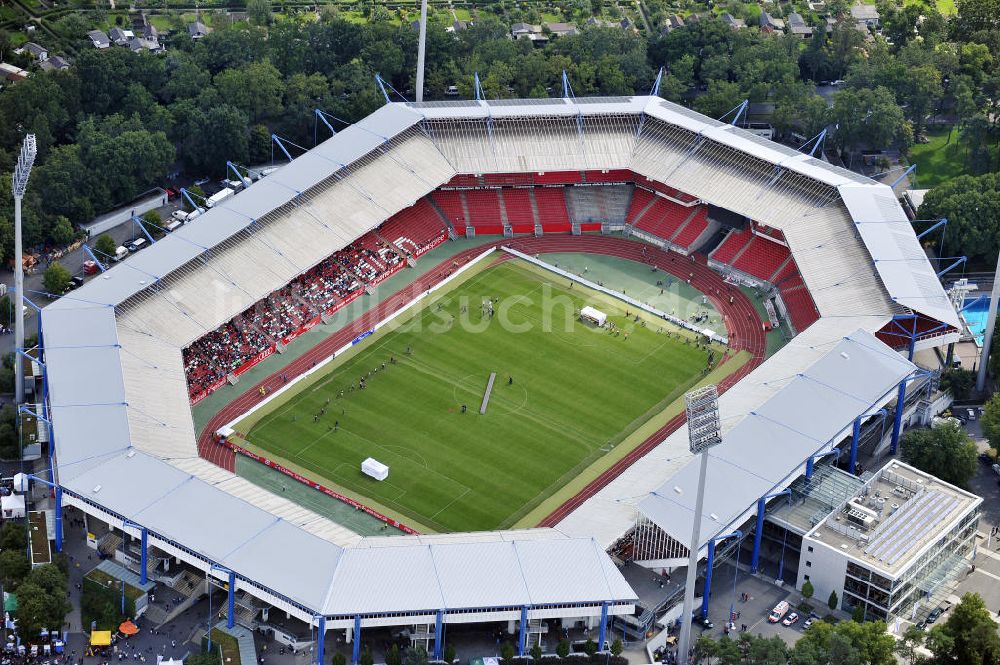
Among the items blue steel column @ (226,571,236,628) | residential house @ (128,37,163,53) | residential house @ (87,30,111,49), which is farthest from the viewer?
residential house @ (87,30,111,49)

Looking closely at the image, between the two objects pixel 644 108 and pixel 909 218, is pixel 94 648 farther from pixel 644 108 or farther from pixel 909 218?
pixel 909 218

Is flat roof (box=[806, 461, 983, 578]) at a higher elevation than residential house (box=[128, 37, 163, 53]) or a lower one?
lower

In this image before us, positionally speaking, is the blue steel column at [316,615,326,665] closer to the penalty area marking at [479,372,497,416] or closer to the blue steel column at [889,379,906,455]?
the penalty area marking at [479,372,497,416]

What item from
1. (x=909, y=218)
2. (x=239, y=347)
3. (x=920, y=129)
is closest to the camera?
(x=239, y=347)

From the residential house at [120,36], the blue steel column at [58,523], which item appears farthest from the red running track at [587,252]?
the residential house at [120,36]

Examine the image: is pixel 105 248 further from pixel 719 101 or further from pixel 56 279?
pixel 719 101

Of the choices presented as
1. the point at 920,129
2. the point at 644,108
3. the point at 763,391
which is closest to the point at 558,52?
the point at 644,108

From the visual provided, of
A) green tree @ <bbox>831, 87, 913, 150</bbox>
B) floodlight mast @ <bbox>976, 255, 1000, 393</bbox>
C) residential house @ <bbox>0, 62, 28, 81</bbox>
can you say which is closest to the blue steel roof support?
green tree @ <bbox>831, 87, 913, 150</bbox>

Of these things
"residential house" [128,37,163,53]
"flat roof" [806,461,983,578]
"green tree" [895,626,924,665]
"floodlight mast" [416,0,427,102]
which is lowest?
"green tree" [895,626,924,665]
